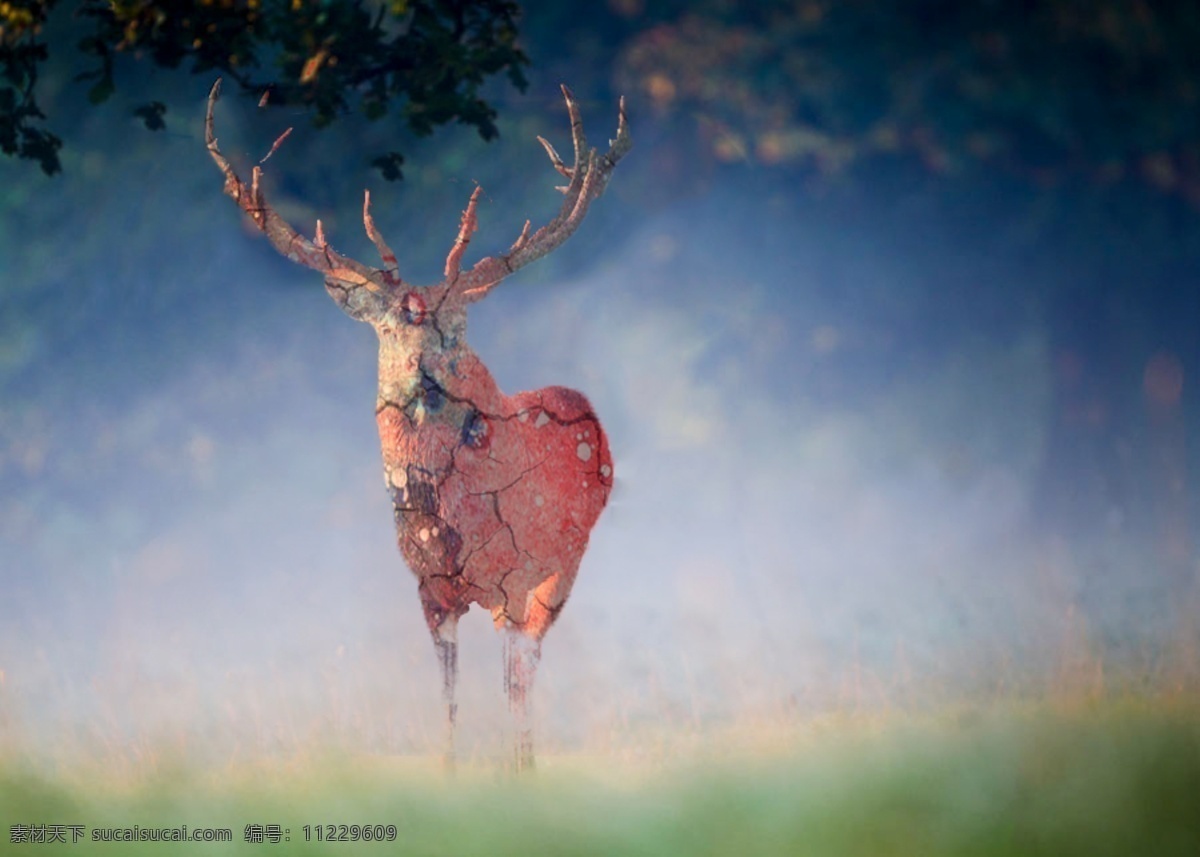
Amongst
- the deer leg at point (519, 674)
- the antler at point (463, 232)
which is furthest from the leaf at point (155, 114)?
the deer leg at point (519, 674)

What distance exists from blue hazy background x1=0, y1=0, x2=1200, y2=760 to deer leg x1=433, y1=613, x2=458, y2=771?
0.24ft

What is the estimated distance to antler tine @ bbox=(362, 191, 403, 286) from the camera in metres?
2.61

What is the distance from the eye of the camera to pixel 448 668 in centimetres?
261

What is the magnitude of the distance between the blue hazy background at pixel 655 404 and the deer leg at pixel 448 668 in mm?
75

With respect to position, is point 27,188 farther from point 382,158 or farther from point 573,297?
point 573,297

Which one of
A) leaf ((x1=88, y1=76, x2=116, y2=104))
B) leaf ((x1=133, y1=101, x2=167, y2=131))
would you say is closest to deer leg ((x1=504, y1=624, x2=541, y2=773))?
leaf ((x1=133, y1=101, x2=167, y2=131))

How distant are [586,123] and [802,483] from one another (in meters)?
0.92

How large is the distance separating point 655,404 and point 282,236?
86 centimetres

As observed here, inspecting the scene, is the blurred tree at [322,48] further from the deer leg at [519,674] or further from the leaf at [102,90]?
the deer leg at [519,674]

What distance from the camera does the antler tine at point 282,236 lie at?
8.56 ft

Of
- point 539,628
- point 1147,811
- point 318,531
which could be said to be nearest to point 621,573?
point 539,628

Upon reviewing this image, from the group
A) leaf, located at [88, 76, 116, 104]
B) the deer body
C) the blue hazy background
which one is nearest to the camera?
the deer body

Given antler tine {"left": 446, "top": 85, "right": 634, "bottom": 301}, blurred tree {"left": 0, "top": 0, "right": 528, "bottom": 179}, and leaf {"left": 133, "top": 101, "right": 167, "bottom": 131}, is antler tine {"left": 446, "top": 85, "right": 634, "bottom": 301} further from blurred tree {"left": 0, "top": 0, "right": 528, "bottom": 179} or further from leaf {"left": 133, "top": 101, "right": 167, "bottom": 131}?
leaf {"left": 133, "top": 101, "right": 167, "bottom": 131}

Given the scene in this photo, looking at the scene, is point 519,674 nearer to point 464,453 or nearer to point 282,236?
point 464,453
